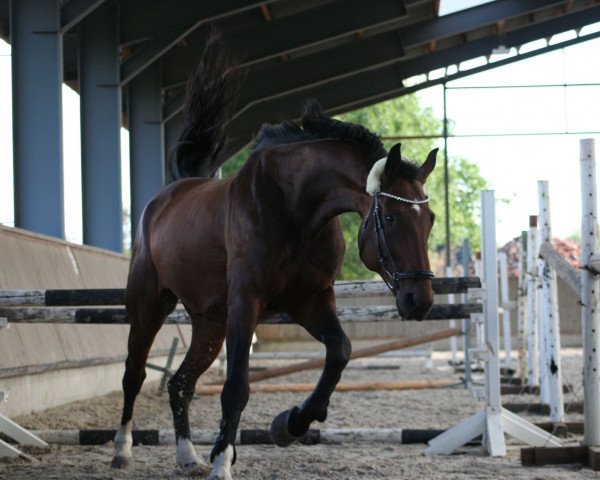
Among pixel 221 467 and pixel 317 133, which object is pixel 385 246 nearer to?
pixel 317 133

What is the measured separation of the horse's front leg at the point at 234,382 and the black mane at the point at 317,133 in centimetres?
87

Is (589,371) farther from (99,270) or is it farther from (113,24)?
(113,24)

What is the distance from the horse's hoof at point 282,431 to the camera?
477 cm

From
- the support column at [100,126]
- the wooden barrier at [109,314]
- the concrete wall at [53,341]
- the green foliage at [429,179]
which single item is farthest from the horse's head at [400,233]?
the green foliage at [429,179]

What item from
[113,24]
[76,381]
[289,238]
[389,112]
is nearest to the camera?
[289,238]

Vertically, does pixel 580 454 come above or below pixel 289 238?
below

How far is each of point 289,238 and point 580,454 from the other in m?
2.05

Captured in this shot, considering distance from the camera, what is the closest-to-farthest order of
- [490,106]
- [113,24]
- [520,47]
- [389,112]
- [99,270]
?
1. [99,270]
2. [113,24]
3. [520,47]
4. [490,106]
5. [389,112]

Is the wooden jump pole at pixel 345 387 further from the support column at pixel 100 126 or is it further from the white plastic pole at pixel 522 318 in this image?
the support column at pixel 100 126

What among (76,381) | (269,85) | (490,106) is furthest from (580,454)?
(490,106)

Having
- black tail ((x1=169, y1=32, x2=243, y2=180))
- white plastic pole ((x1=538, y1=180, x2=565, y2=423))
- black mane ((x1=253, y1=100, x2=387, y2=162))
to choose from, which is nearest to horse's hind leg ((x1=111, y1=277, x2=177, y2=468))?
black tail ((x1=169, y1=32, x2=243, y2=180))

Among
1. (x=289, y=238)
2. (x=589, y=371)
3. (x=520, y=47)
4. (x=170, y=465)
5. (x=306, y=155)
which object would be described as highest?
(x=520, y=47)

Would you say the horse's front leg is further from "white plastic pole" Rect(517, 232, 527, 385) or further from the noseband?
"white plastic pole" Rect(517, 232, 527, 385)

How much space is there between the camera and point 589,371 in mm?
5391
